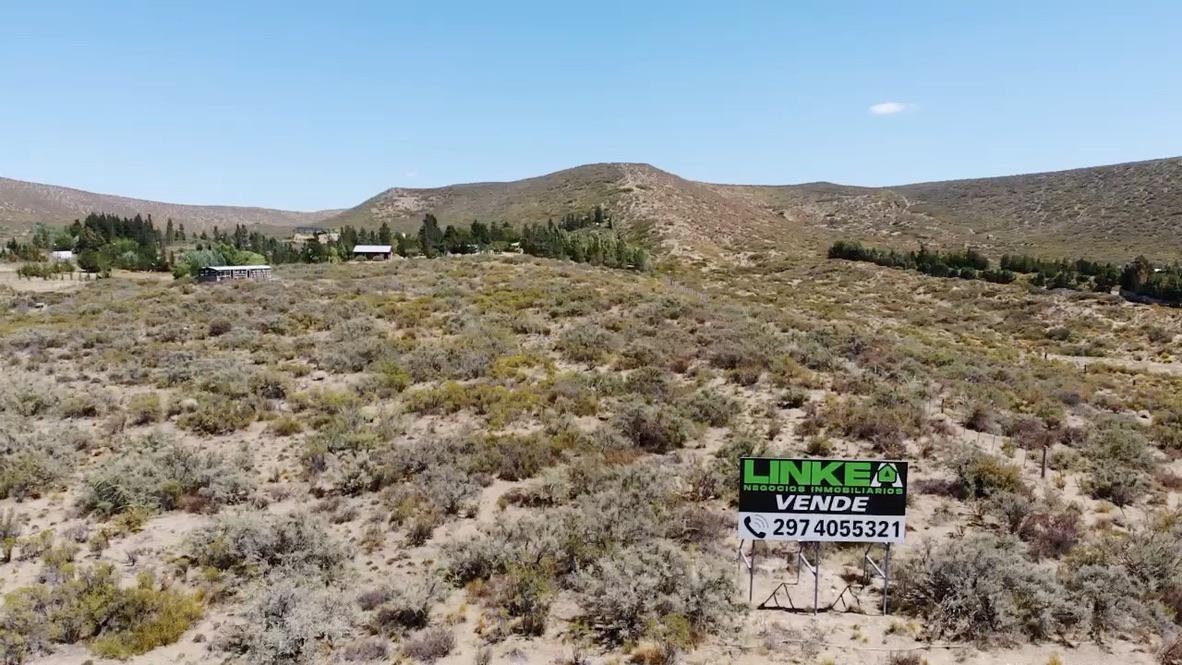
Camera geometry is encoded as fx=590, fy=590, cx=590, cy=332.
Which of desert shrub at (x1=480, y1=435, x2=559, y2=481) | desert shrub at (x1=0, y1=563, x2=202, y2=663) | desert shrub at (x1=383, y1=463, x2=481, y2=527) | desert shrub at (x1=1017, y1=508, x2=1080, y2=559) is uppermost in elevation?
desert shrub at (x1=480, y1=435, x2=559, y2=481)

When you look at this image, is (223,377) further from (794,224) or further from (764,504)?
(794,224)

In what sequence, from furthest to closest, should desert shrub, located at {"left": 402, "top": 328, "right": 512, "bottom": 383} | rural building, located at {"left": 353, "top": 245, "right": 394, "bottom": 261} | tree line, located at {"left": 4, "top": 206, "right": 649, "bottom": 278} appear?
rural building, located at {"left": 353, "top": 245, "right": 394, "bottom": 261}
tree line, located at {"left": 4, "top": 206, "right": 649, "bottom": 278}
desert shrub, located at {"left": 402, "top": 328, "right": 512, "bottom": 383}

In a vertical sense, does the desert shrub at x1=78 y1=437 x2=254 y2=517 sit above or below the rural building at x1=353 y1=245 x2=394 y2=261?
below

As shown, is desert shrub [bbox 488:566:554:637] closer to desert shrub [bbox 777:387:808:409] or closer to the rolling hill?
desert shrub [bbox 777:387:808:409]

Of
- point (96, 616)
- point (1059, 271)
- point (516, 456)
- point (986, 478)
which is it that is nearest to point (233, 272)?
point (516, 456)

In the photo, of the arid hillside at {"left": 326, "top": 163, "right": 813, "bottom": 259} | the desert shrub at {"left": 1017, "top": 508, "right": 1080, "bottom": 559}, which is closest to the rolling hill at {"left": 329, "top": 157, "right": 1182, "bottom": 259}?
the arid hillside at {"left": 326, "top": 163, "right": 813, "bottom": 259}

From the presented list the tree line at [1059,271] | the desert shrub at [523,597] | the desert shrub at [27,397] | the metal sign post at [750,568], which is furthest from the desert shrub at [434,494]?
the tree line at [1059,271]

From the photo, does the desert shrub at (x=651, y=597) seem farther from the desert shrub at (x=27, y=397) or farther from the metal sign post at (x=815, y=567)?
the desert shrub at (x=27, y=397)
